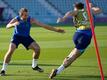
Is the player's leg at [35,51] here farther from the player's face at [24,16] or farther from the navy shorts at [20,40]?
the player's face at [24,16]

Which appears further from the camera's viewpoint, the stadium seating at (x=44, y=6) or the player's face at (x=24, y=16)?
the stadium seating at (x=44, y=6)

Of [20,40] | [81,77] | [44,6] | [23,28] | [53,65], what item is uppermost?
[23,28]

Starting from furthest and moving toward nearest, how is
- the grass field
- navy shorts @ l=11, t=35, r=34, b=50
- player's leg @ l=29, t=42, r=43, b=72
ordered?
player's leg @ l=29, t=42, r=43, b=72, navy shorts @ l=11, t=35, r=34, b=50, the grass field

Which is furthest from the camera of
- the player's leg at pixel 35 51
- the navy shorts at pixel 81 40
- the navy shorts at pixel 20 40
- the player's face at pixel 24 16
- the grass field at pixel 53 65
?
the player's leg at pixel 35 51

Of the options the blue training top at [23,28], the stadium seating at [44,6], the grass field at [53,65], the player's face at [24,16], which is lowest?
the stadium seating at [44,6]

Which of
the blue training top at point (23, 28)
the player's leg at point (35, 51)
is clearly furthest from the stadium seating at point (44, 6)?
the blue training top at point (23, 28)

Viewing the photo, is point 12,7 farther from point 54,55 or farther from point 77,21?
point 77,21

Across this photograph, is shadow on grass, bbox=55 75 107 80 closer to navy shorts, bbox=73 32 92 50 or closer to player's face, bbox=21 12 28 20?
navy shorts, bbox=73 32 92 50

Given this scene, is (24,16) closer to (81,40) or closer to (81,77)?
(81,40)

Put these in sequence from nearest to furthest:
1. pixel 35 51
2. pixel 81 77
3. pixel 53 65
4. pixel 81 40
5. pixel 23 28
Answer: pixel 81 40
pixel 81 77
pixel 23 28
pixel 35 51
pixel 53 65

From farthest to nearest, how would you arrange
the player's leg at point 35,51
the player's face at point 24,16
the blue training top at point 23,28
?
the player's leg at point 35,51, the blue training top at point 23,28, the player's face at point 24,16

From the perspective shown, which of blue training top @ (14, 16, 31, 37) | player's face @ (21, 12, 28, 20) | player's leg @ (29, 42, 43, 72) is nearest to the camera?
player's face @ (21, 12, 28, 20)

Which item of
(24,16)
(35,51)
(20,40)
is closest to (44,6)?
(35,51)

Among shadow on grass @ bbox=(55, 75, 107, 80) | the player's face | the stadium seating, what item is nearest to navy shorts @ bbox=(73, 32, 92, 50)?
shadow on grass @ bbox=(55, 75, 107, 80)
